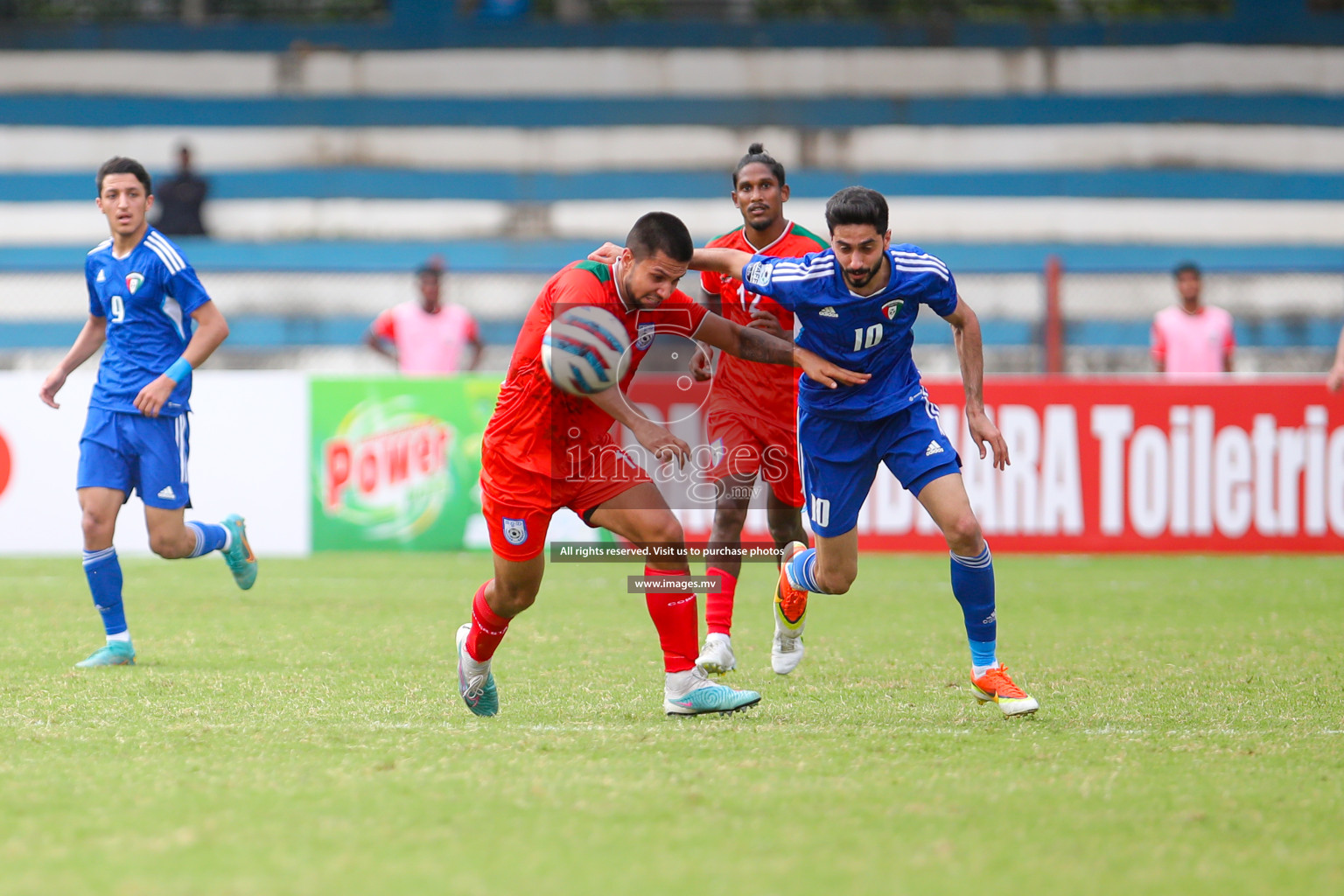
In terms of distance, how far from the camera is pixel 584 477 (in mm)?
5273

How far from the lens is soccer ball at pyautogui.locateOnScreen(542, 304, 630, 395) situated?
5035 millimetres

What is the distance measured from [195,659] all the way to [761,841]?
3.97 meters

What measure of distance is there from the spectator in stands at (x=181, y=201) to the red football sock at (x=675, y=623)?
1383cm

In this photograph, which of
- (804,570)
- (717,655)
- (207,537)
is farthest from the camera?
(207,537)

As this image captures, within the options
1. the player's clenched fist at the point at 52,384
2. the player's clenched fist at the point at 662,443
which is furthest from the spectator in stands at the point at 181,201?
the player's clenched fist at the point at 662,443

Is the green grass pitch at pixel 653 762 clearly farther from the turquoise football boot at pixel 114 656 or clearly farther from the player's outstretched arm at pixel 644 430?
the player's outstretched arm at pixel 644 430

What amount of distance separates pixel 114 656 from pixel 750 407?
312 centimetres

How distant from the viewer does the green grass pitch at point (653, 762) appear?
3.47 m

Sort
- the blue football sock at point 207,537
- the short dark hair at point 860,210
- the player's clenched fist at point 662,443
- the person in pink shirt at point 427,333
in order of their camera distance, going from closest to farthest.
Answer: the player's clenched fist at point 662,443 → the short dark hair at point 860,210 → the blue football sock at point 207,537 → the person in pink shirt at point 427,333

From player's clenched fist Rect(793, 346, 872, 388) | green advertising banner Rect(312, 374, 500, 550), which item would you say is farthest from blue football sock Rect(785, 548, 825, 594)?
green advertising banner Rect(312, 374, 500, 550)

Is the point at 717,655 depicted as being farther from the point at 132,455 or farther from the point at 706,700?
the point at 132,455

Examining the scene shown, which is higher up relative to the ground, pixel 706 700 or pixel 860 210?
pixel 860 210

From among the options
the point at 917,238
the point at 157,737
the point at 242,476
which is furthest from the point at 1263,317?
the point at 157,737

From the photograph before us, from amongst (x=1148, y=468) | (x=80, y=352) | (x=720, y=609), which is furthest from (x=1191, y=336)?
(x=80, y=352)
